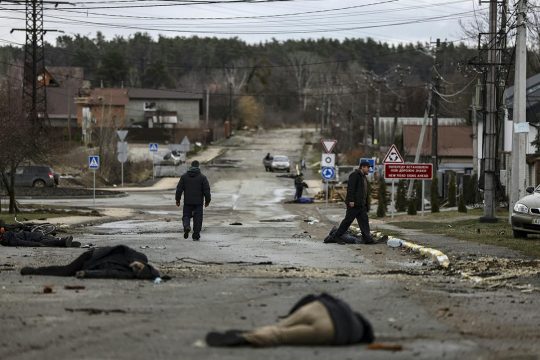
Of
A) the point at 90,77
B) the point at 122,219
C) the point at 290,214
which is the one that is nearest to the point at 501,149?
the point at 290,214

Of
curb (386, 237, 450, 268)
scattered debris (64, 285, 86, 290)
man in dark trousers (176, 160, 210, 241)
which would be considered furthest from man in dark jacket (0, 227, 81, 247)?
scattered debris (64, 285, 86, 290)

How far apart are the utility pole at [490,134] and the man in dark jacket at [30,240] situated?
1573 cm

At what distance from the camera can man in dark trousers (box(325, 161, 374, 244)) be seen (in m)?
21.3

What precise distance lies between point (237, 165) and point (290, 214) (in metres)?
47.1

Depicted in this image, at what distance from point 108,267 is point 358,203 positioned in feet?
31.5

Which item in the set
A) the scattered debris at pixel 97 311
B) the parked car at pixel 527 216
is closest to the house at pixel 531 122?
the parked car at pixel 527 216

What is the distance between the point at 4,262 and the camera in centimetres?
1544

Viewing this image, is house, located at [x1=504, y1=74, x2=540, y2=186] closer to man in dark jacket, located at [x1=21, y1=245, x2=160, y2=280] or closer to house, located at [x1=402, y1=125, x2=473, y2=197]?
house, located at [x1=402, y1=125, x2=473, y2=197]

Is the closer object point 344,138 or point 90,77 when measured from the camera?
point 344,138

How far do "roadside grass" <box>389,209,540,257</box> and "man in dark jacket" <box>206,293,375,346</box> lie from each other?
10.6 m

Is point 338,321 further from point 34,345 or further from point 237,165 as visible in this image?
point 237,165

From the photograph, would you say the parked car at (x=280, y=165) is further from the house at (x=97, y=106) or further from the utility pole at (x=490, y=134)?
the utility pole at (x=490, y=134)

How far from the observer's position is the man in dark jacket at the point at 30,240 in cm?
1912

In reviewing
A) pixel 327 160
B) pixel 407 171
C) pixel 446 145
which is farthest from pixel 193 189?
pixel 446 145
